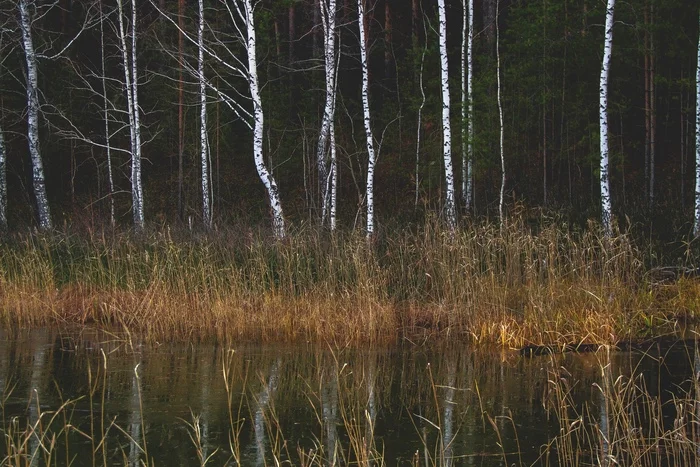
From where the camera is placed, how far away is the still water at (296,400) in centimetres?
593

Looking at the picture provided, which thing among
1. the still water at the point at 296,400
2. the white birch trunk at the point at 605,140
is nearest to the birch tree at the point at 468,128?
the white birch trunk at the point at 605,140

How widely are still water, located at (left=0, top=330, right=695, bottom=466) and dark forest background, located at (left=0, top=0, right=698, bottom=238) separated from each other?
7.72 m

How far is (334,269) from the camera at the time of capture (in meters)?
10.8

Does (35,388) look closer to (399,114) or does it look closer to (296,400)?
(296,400)

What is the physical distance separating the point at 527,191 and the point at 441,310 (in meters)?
13.5

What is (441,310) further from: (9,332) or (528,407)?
(9,332)

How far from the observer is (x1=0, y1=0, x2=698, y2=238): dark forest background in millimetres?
20734

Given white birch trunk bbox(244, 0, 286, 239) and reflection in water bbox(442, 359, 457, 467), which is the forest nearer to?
white birch trunk bbox(244, 0, 286, 239)

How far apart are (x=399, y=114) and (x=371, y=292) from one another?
1647cm

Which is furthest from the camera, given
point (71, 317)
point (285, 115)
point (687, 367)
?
point (285, 115)

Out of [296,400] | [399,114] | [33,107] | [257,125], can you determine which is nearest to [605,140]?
[257,125]

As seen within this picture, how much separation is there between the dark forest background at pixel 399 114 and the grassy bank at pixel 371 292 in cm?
551

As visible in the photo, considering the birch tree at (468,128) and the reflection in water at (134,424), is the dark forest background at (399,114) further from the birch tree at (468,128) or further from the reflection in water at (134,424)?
the reflection in water at (134,424)

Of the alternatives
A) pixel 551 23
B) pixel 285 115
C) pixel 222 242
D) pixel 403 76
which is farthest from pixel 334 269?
pixel 403 76
